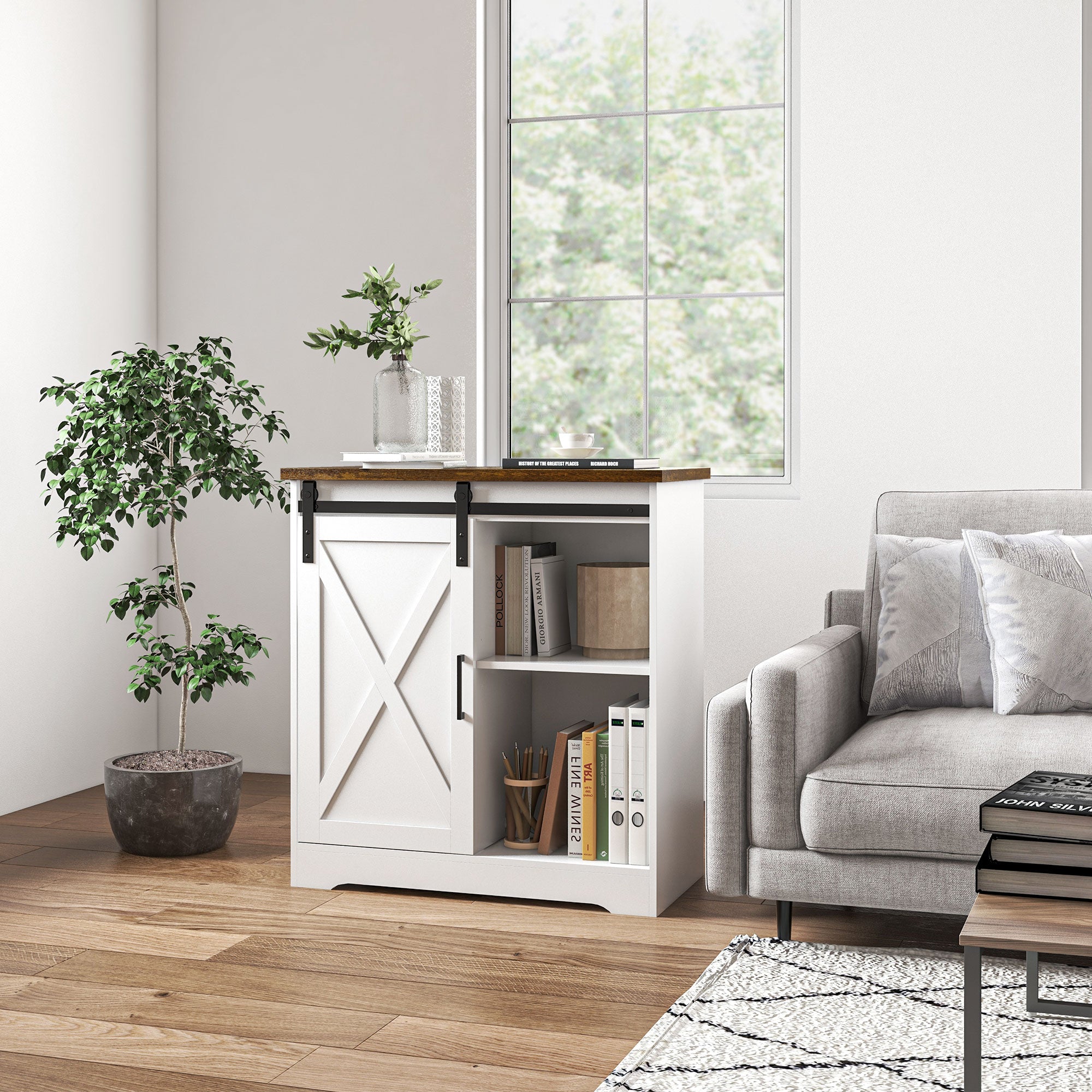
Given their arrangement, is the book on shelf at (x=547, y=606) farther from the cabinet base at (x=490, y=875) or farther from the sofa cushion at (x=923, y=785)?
the sofa cushion at (x=923, y=785)

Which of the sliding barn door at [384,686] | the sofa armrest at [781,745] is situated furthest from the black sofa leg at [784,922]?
the sliding barn door at [384,686]

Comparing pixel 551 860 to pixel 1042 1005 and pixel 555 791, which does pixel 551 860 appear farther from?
pixel 1042 1005

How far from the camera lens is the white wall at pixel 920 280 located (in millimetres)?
3758

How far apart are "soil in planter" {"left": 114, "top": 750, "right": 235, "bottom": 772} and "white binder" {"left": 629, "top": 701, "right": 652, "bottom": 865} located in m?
1.19

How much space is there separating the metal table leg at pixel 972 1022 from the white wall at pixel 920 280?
235cm

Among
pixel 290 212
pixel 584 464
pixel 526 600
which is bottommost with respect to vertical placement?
pixel 526 600

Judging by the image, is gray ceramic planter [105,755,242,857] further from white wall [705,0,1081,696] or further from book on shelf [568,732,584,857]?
white wall [705,0,1081,696]

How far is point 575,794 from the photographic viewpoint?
3.06m

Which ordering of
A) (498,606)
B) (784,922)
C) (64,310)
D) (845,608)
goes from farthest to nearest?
(64,310) < (845,608) < (498,606) < (784,922)

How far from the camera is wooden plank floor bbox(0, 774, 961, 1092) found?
218 cm

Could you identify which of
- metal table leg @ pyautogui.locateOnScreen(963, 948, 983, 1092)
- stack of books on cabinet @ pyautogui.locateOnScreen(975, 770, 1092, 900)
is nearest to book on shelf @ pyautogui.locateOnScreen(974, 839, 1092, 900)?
stack of books on cabinet @ pyautogui.locateOnScreen(975, 770, 1092, 900)

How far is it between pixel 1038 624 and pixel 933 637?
23 cm

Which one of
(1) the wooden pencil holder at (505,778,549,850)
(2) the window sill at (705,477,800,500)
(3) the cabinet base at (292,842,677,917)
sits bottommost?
(3) the cabinet base at (292,842,677,917)

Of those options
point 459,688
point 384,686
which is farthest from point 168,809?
point 459,688
